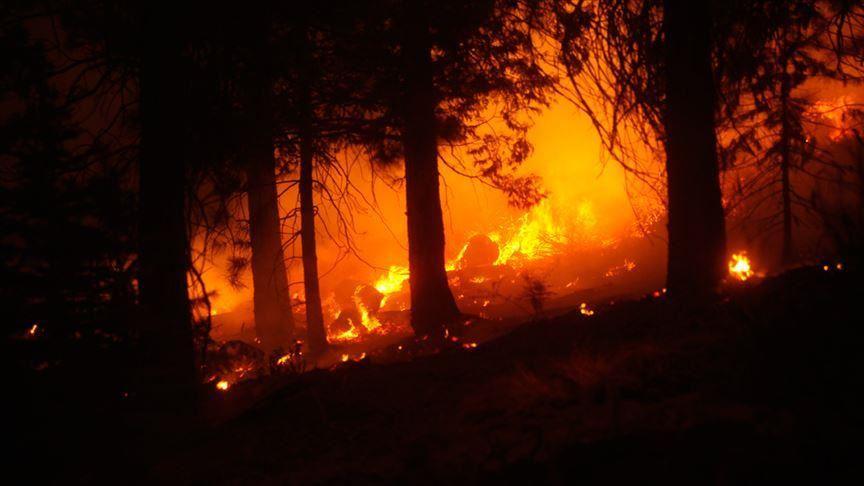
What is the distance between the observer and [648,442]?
193 centimetres

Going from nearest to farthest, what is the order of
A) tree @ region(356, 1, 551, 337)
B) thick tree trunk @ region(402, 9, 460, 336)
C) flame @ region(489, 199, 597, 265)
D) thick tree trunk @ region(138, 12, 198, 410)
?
thick tree trunk @ region(138, 12, 198, 410) → tree @ region(356, 1, 551, 337) → thick tree trunk @ region(402, 9, 460, 336) → flame @ region(489, 199, 597, 265)

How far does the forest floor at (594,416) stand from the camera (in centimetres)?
180

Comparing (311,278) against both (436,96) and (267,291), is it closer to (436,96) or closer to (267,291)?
(267,291)

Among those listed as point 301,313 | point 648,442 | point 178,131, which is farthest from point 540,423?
point 301,313

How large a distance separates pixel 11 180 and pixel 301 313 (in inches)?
805

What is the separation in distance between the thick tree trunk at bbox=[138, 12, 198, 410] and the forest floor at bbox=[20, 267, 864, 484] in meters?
0.65

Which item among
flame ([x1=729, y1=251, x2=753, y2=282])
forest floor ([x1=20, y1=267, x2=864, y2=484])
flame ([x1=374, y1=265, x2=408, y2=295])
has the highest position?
flame ([x1=374, y1=265, x2=408, y2=295])

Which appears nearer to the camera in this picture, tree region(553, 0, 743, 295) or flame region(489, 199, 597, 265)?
tree region(553, 0, 743, 295)

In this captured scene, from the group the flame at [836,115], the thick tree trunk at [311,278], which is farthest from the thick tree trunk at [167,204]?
the flame at [836,115]

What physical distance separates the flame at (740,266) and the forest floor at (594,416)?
58.1 inches

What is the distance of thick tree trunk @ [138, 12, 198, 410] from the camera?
389 cm

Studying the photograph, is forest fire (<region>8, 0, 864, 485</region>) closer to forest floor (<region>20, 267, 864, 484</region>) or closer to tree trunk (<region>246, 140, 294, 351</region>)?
forest floor (<region>20, 267, 864, 484</region>)

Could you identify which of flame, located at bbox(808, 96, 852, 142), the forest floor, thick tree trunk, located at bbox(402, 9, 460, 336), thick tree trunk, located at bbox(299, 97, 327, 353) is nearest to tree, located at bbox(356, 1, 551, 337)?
thick tree trunk, located at bbox(402, 9, 460, 336)

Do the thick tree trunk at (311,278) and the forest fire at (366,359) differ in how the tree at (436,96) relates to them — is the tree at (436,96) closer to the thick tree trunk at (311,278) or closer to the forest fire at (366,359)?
the forest fire at (366,359)
